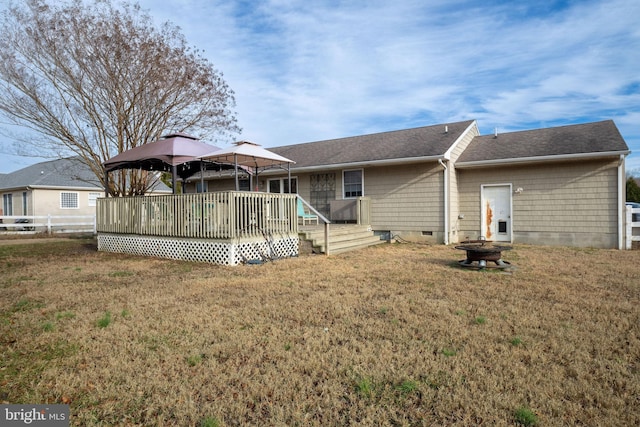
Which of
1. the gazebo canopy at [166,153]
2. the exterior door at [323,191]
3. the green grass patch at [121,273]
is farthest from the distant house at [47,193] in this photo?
the green grass patch at [121,273]

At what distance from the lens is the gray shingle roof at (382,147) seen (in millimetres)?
12208

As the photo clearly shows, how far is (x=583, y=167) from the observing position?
10742 millimetres

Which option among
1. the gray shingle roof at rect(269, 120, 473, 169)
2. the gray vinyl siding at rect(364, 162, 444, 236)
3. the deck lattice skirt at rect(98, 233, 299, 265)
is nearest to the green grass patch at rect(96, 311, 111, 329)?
the deck lattice skirt at rect(98, 233, 299, 265)

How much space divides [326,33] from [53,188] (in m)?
19.6

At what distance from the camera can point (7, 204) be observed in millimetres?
24219

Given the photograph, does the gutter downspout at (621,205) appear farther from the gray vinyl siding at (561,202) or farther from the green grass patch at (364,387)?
the green grass patch at (364,387)

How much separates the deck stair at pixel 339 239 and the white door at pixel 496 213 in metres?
3.65

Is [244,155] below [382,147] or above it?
below

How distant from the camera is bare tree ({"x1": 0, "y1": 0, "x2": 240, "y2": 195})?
1245 centimetres

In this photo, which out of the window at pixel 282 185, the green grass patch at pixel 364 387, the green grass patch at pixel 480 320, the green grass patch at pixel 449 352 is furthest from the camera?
the window at pixel 282 185

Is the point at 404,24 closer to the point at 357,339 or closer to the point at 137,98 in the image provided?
the point at 137,98

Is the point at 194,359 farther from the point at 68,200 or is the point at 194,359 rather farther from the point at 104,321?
the point at 68,200

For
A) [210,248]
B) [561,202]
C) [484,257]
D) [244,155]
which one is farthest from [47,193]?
[561,202]

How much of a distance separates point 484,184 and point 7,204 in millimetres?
28666
